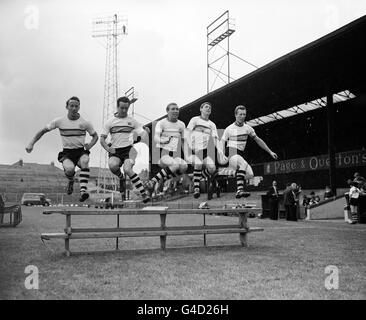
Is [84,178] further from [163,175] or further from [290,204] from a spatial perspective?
[290,204]

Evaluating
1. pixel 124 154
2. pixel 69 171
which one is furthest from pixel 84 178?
pixel 124 154

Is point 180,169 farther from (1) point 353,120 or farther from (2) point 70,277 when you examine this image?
(1) point 353,120

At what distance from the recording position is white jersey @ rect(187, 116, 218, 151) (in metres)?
4.87

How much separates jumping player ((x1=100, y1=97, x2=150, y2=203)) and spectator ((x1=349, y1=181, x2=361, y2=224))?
20950mm

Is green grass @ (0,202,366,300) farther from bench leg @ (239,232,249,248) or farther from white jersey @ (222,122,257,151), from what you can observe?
white jersey @ (222,122,257,151)

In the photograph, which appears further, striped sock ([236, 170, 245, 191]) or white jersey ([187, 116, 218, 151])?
striped sock ([236, 170, 245, 191])

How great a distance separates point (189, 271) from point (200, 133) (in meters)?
5.84

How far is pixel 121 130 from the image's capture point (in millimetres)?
4578

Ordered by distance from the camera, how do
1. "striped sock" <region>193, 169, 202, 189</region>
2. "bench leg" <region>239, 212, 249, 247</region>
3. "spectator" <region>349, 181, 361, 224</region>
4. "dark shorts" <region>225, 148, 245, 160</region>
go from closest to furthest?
"striped sock" <region>193, 169, 202, 189</region>
"dark shorts" <region>225, 148, 245, 160</region>
"bench leg" <region>239, 212, 249, 247</region>
"spectator" <region>349, 181, 361, 224</region>

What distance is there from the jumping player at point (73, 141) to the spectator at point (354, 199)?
2115 cm

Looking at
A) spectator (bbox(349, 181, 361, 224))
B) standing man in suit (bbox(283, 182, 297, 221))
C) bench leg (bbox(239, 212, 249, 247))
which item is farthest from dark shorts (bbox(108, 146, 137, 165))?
standing man in suit (bbox(283, 182, 297, 221))

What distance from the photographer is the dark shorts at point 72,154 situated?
4.59 metres
